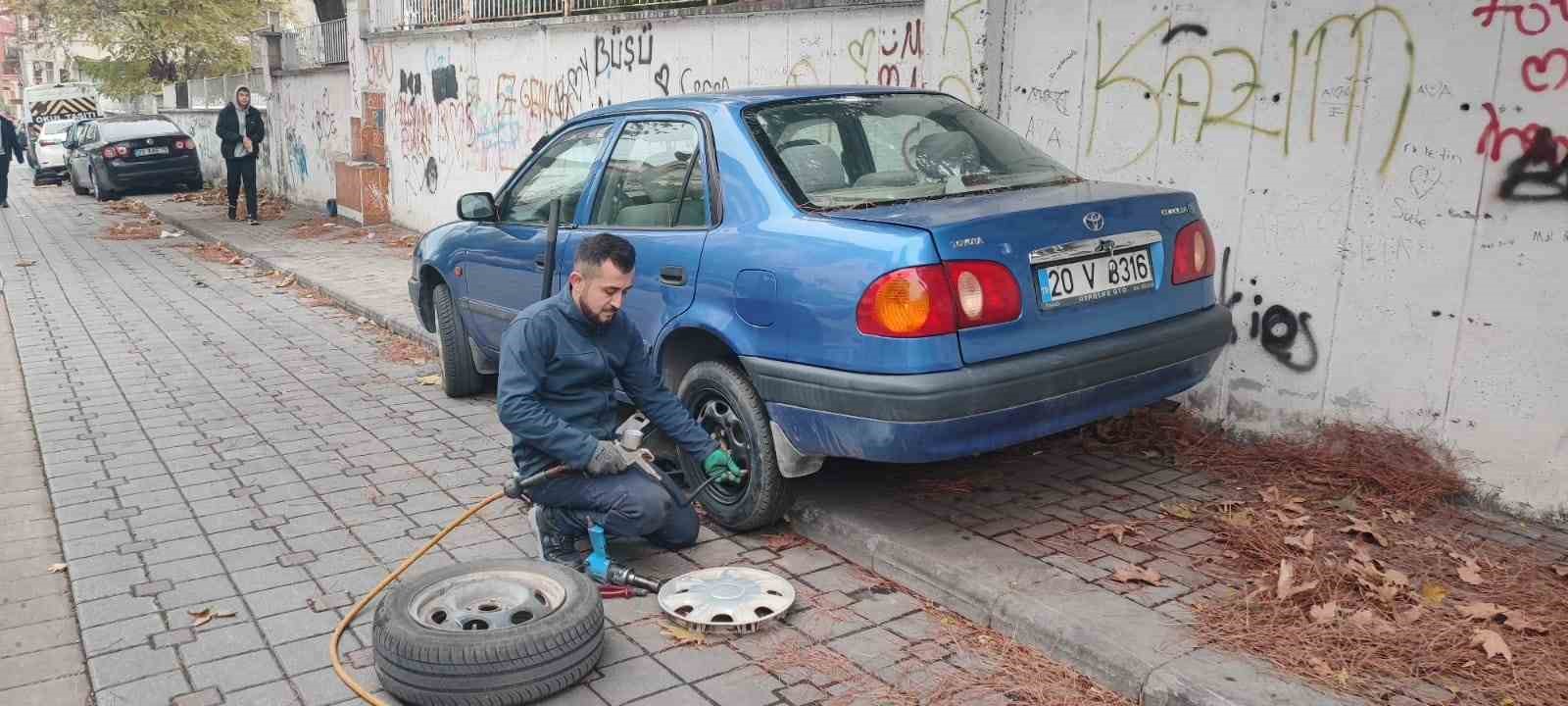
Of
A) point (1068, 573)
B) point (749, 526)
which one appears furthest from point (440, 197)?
point (1068, 573)

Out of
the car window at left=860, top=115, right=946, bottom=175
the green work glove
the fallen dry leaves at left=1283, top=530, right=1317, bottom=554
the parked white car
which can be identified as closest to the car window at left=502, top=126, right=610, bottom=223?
the car window at left=860, top=115, right=946, bottom=175

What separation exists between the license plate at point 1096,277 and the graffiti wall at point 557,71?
285cm

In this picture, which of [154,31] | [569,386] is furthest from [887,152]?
[154,31]

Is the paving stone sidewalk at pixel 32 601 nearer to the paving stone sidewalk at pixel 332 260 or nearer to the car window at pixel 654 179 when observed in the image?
the car window at pixel 654 179

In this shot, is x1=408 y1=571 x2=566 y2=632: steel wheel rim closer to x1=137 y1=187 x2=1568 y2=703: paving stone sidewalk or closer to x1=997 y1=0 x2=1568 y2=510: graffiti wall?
x1=137 y1=187 x2=1568 y2=703: paving stone sidewalk

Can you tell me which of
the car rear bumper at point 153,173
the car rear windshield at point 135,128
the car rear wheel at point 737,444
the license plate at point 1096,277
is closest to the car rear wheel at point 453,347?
the car rear wheel at point 737,444

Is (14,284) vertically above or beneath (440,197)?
beneath

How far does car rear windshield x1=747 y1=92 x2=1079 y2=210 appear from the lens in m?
4.44

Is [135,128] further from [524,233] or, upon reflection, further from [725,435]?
[725,435]

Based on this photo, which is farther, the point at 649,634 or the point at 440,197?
the point at 440,197

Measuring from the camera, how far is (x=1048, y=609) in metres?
3.74

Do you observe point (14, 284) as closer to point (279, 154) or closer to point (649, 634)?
point (279, 154)

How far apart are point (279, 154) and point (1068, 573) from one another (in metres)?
19.2

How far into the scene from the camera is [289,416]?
663 centimetres
